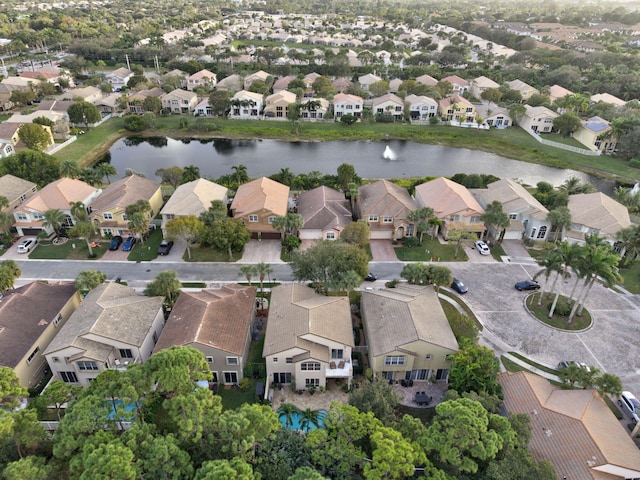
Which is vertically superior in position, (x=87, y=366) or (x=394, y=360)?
(x=394, y=360)

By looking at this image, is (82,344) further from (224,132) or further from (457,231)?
(224,132)

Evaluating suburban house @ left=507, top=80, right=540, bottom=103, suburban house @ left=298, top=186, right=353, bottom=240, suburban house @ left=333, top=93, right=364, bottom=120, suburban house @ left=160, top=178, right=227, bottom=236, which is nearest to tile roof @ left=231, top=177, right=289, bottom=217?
suburban house @ left=160, top=178, right=227, bottom=236

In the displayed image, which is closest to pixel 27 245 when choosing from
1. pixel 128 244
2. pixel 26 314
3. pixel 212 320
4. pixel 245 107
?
pixel 128 244

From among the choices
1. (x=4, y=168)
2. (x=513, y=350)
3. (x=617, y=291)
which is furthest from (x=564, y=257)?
(x=4, y=168)

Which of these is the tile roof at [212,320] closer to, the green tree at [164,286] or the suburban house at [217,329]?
the suburban house at [217,329]

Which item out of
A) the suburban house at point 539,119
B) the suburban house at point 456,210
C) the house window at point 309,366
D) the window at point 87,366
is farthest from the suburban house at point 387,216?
the suburban house at point 539,119

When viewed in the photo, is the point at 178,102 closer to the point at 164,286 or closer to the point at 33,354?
the point at 164,286
